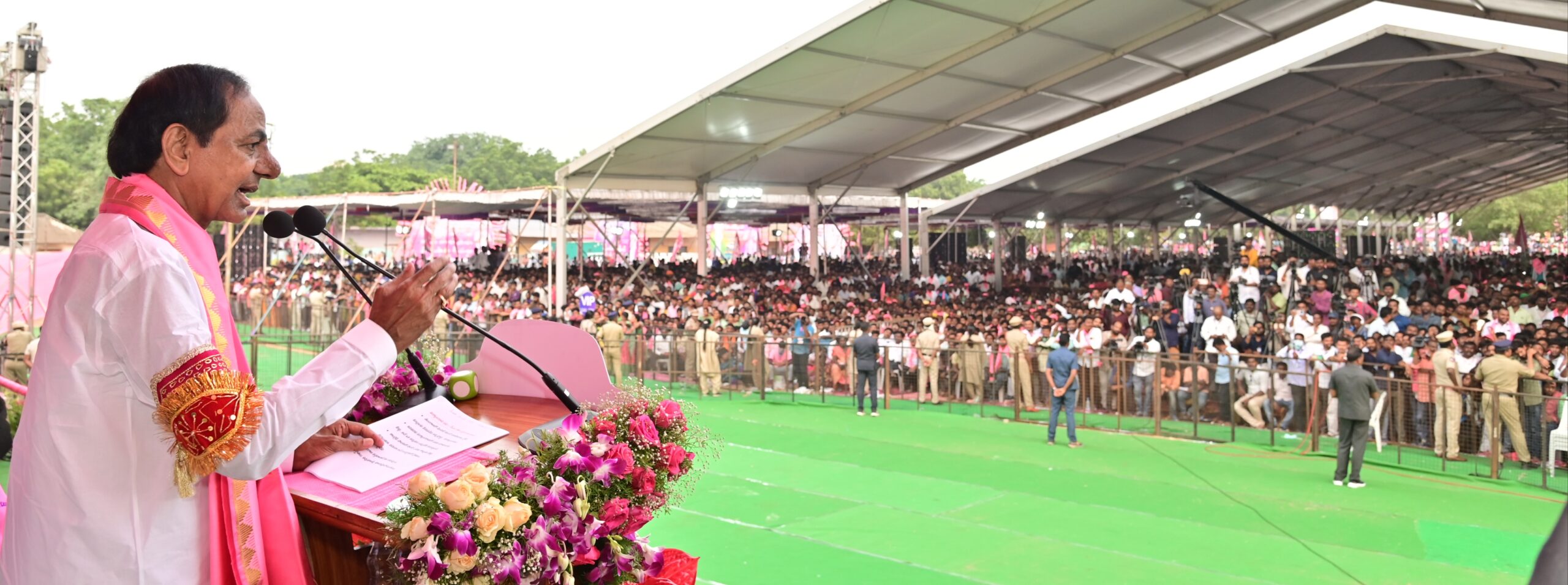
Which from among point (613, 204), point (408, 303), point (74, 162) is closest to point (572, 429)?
point (408, 303)

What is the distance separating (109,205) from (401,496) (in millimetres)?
718

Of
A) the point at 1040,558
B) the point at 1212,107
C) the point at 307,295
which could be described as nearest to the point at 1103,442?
the point at 1040,558

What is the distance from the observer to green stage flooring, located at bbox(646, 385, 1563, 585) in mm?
6090

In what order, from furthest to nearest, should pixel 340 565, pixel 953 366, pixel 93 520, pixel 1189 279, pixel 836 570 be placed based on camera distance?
pixel 1189 279, pixel 953 366, pixel 836 570, pixel 340 565, pixel 93 520

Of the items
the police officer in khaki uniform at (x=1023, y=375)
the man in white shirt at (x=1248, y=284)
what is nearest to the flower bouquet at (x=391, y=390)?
the police officer in khaki uniform at (x=1023, y=375)

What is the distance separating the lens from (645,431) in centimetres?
187

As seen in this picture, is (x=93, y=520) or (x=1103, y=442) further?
(x=1103, y=442)

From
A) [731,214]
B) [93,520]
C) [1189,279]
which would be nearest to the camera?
[93,520]

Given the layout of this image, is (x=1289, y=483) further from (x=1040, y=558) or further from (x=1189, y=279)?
(x=1189, y=279)

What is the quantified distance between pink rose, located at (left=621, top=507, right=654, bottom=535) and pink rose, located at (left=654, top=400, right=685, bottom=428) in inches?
6.9

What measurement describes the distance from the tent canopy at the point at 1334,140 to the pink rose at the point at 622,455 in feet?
48.1

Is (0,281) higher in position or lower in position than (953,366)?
higher

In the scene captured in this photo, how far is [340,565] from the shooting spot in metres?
1.96

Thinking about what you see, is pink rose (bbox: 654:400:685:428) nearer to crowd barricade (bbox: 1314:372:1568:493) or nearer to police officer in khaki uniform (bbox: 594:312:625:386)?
crowd barricade (bbox: 1314:372:1568:493)
